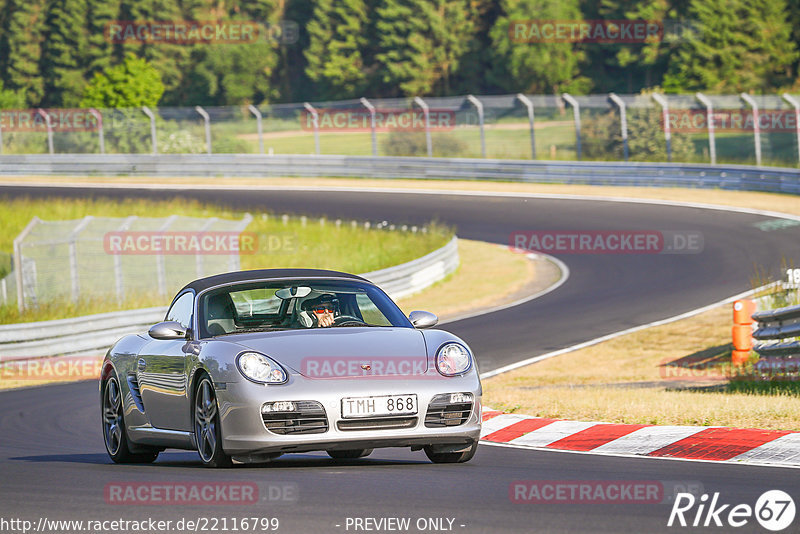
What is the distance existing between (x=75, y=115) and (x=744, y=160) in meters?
27.1

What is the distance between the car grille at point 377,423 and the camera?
25.0 ft

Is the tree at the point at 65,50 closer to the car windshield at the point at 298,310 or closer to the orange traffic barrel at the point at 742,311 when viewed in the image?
the orange traffic barrel at the point at 742,311

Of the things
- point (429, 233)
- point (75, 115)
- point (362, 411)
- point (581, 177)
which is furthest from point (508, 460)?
point (75, 115)

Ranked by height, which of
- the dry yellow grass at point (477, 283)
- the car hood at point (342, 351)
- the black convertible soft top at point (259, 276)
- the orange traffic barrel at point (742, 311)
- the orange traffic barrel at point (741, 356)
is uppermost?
the black convertible soft top at point (259, 276)

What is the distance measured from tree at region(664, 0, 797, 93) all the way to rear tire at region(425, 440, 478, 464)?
193 feet

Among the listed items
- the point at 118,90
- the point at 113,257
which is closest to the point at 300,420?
the point at 113,257

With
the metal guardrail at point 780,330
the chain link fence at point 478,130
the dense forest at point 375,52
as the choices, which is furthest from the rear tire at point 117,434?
the dense forest at point 375,52

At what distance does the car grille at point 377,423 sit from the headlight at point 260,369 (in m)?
0.46

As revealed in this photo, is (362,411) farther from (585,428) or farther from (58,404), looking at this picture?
(58,404)

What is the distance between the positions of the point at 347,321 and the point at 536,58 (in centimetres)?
7202

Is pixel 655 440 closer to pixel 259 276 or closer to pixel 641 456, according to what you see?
pixel 641 456

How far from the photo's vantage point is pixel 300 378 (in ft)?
25.0

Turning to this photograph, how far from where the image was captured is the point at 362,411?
7.61 m

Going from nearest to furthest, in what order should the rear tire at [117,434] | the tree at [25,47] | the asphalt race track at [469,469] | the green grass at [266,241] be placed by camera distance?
the asphalt race track at [469,469] < the rear tire at [117,434] < the green grass at [266,241] < the tree at [25,47]
